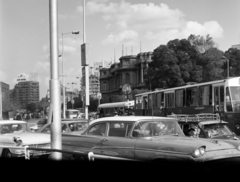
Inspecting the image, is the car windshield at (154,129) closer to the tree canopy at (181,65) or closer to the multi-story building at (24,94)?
the multi-story building at (24,94)

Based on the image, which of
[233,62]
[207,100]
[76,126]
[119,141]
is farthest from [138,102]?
[233,62]

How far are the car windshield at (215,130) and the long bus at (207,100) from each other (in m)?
5.27

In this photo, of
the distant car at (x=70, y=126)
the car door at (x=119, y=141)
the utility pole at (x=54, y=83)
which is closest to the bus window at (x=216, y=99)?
the distant car at (x=70, y=126)

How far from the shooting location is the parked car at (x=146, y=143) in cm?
600

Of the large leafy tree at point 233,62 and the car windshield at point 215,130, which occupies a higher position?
the large leafy tree at point 233,62

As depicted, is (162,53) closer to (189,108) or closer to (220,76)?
(220,76)

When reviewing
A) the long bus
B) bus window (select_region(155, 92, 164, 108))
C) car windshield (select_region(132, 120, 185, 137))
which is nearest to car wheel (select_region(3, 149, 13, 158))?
car windshield (select_region(132, 120, 185, 137))

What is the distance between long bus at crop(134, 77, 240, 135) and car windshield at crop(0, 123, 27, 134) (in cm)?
626

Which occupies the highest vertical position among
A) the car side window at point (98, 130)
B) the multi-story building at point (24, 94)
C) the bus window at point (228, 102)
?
the multi-story building at point (24, 94)

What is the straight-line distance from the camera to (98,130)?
26.1 ft

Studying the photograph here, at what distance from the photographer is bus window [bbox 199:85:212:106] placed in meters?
19.8

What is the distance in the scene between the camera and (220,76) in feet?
144

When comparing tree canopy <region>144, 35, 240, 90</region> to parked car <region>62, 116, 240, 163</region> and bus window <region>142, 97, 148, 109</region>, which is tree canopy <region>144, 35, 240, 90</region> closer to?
bus window <region>142, 97, 148, 109</region>

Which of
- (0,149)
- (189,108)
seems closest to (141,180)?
(0,149)
